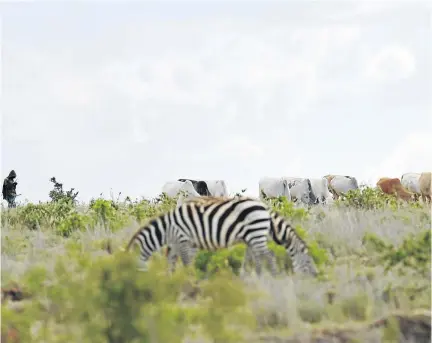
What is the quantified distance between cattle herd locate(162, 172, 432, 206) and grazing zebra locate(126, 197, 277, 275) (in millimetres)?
17791

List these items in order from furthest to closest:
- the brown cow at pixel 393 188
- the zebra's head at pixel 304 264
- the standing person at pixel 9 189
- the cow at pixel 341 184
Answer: the cow at pixel 341 184 < the brown cow at pixel 393 188 < the standing person at pixel 9 189 < the zebra's head at pixel 304 264

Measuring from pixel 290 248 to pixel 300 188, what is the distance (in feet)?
78.5

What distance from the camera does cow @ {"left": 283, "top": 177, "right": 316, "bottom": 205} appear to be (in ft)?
103

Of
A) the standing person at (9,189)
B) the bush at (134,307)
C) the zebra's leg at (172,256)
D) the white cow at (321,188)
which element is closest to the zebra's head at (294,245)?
the zebra's leg at (172,256)

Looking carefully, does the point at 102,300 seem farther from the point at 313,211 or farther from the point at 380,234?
the point at 313,211

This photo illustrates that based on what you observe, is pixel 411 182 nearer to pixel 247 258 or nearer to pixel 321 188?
pixel 321 188

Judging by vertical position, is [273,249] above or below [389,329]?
above

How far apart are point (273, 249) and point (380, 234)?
2.67 meters

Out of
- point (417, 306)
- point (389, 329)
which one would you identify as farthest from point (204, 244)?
point (389, 329)

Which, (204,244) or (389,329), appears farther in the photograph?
(204,244)

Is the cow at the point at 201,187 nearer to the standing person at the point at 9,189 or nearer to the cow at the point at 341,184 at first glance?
the cow at the point at 341,184

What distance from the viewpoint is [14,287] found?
27.6 ft

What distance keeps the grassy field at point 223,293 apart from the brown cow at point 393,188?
14818 millimetres

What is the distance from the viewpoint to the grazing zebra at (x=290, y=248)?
27.6ft
